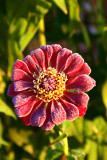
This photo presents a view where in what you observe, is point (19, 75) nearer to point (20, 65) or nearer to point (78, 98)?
point (20, 65)

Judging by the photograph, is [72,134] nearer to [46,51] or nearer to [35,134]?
[35,134]

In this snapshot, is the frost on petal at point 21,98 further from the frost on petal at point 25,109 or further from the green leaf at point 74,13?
the green leaf at point 74,13

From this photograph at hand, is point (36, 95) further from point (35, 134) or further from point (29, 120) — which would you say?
point (35, 134)

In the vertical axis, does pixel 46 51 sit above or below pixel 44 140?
above

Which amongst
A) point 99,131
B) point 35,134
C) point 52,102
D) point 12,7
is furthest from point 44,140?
point 12,7

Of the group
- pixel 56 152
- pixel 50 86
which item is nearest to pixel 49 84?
pixel 50 86

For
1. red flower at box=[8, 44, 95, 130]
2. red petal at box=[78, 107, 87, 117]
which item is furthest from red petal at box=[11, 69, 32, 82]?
red petal at box=[78, 107, 87, 117]

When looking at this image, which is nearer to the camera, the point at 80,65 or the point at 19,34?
the point at 80,65

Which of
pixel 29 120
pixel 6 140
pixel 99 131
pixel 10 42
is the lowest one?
pixel 99 131
